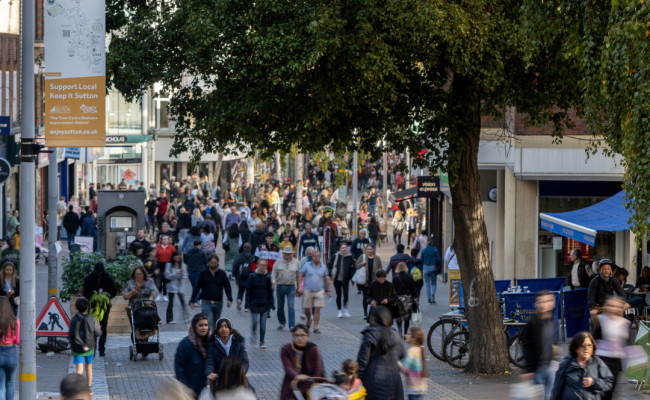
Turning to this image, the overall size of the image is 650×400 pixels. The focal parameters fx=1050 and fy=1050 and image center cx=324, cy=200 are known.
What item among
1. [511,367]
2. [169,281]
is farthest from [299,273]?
[511,367]

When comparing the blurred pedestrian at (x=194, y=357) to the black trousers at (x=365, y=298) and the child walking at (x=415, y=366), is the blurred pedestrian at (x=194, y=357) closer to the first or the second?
the child walking at (x=415, y=366)

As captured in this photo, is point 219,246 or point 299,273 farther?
point 219,246

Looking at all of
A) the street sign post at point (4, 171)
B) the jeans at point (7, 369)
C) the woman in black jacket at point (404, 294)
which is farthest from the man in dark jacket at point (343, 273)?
the jeans at point (7, 369)

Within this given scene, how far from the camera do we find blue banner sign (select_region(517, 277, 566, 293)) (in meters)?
20.2

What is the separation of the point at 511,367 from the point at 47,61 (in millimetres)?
8558

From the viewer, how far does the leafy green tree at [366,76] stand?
14.1 metres

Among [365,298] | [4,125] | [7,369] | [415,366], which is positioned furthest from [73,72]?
[4,125]

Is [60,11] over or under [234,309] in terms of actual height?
over

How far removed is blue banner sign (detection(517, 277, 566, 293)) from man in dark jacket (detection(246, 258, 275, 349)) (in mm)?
5134

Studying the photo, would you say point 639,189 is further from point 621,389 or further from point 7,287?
point 7,287

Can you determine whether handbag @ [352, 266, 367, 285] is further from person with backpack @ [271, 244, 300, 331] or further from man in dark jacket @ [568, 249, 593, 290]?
man in dark jacket @ [568, 249, 593, 290]

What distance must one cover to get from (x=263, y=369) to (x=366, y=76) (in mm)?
5110

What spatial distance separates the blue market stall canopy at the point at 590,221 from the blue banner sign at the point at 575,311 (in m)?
1.01

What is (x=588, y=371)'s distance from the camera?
955cm
